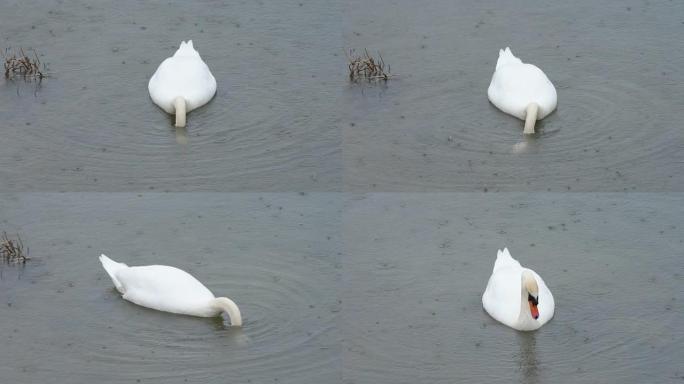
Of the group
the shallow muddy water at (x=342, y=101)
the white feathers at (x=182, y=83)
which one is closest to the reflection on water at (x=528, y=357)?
the shallow muddy water at (x=342, y=101)

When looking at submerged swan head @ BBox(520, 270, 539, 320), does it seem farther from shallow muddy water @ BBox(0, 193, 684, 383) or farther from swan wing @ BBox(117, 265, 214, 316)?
swan wing @ BBox(117, 265, 214, 316)

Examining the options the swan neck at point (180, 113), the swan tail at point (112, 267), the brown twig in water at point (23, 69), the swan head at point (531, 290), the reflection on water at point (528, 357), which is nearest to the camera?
the reflection on water at point (528, 357)

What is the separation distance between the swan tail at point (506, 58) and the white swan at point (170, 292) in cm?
600

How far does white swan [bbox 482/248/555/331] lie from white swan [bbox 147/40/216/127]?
492 cm

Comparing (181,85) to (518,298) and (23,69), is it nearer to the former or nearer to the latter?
(23,69)

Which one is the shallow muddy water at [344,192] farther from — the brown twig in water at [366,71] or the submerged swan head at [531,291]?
the submerged swan head at [531,291]

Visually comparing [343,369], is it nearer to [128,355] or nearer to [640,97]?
[128,355]

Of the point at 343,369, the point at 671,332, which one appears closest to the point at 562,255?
the point at 671,332

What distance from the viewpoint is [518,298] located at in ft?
53.4

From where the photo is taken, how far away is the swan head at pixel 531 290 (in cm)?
1569

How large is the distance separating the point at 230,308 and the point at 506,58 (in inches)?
251

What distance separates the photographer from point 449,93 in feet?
66.3

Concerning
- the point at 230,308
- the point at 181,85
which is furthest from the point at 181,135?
the point at 230,308

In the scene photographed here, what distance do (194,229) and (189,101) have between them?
2323mm
